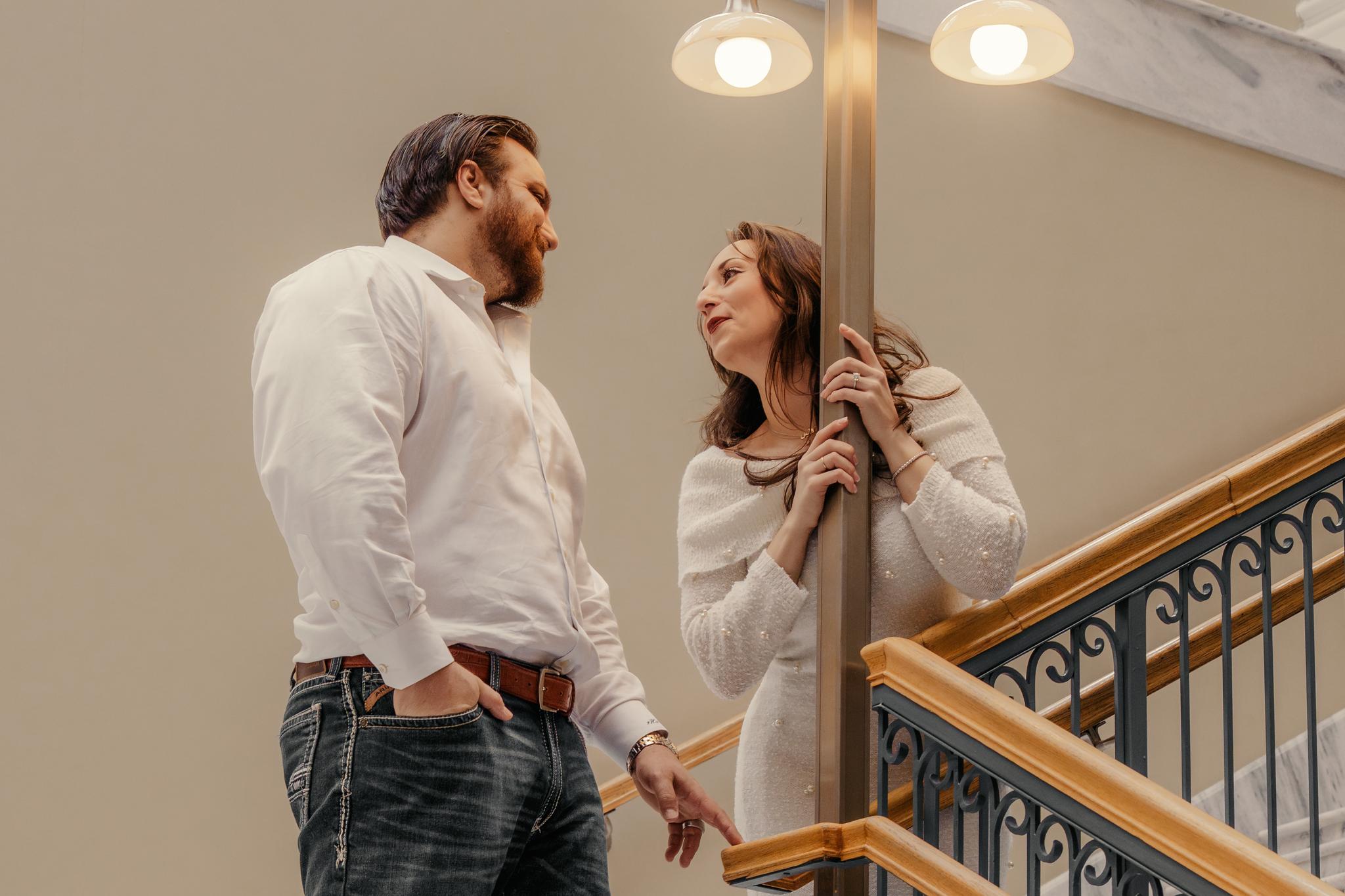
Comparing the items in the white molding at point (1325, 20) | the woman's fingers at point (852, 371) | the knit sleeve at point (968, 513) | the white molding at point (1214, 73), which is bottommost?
the knit sleeve at point (968, 513)

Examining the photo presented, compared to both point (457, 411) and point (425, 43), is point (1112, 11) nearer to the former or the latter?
point (425, 43)

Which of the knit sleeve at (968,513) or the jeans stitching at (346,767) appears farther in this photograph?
the knit sleeve at (968,513)

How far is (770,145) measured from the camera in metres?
4.50

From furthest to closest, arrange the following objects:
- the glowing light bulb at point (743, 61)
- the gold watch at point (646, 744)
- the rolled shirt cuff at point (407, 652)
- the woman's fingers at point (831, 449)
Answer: the glowing light bulb at point (743, 61) < the woman's fingers at point (831, 449) < the gold watch at point (646, 744) < the rolled shirt cuff at point (407, 652)

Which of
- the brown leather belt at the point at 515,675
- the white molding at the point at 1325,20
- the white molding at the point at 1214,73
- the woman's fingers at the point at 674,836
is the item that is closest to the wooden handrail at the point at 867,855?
the woman's fingers at the point at 674,836

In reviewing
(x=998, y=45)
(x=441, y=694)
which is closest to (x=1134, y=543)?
(x=998, y=45)

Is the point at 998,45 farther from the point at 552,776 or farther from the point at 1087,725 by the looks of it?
the point at 552,776

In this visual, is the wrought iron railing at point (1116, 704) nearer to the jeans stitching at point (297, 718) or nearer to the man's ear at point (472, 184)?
the jeans stitching at point (297, 718)

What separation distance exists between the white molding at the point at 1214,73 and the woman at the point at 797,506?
8.93 ft

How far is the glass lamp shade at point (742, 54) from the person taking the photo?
94.6 inches

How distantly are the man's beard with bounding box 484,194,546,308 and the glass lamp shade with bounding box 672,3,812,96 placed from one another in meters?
0.58

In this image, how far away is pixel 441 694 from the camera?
162cm

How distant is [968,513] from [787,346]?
536mm

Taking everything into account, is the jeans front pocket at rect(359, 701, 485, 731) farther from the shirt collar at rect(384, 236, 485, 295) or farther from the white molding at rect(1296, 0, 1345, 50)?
the white molding at rect(1296, 0, 1345, 50)
